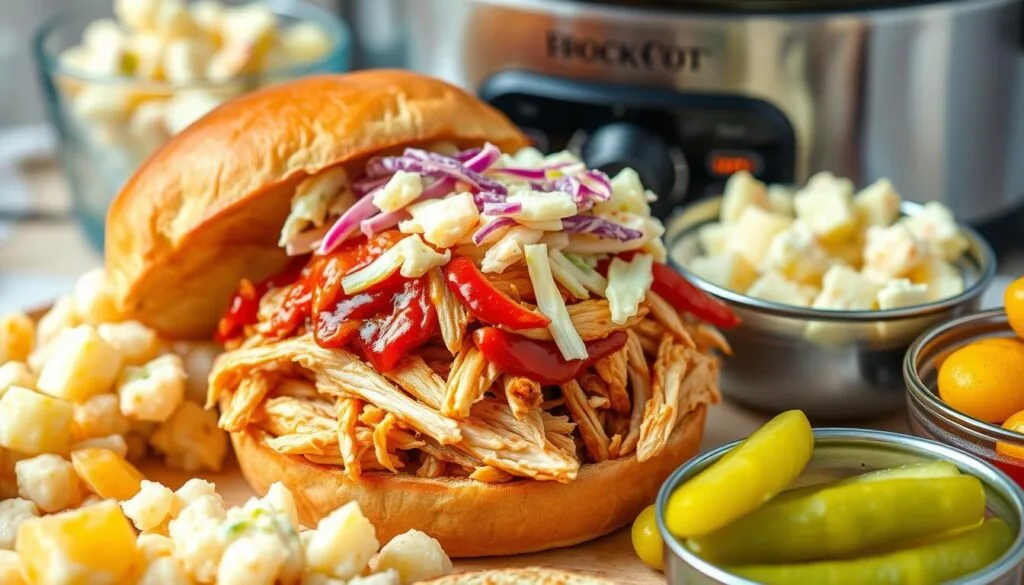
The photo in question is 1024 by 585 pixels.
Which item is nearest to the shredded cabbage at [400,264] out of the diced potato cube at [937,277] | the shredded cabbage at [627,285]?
the shredded cabbage at [627,285]

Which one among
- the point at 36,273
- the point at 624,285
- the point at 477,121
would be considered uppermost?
the point at 477,121

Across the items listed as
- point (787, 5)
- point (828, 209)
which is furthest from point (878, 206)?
point (787, 5)

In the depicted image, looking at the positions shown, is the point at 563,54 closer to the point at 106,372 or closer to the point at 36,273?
the point at 106,372

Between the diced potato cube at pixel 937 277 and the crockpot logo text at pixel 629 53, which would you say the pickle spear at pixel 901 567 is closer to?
the diced potato cube at pixel 937 277

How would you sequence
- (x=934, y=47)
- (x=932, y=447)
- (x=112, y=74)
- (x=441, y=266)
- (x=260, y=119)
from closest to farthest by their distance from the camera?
(x=932, y=447)
(x=441, y=266)
(x=260, y=119)
(x=934, y=47)
(x=112, y=74)

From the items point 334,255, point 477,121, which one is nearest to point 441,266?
point 334,255

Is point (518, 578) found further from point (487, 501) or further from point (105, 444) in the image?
point (105, 444)
